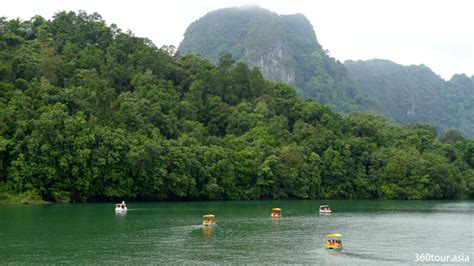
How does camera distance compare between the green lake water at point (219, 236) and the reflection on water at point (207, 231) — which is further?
the reflection on water at point (207, 231)

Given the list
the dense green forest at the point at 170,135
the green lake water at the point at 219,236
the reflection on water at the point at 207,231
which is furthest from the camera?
the dense green forest at the point at 170,135

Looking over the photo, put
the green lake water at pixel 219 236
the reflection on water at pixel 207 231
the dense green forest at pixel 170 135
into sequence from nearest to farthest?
the green lake water at pixel 219 236 < the reflection on water at pixel 207 231 < the dense green forest at pixel 170 135

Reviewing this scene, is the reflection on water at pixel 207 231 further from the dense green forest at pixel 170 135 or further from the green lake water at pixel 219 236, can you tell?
the dense green forest at pixel 170 135

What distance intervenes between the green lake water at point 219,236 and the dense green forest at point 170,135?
391 inches

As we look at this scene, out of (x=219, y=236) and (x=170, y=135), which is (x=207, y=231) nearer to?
(x=219, y=236)

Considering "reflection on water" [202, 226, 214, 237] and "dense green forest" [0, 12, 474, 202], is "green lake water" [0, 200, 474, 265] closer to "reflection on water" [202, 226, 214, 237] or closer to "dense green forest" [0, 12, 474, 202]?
"reflection on water" [202, 226, 214, 237]

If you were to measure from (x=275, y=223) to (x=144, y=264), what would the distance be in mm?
27301

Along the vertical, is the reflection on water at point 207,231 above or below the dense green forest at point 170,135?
below

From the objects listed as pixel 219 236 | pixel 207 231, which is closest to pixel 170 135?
pixel 207 231

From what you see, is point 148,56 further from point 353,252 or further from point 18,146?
point 353,252

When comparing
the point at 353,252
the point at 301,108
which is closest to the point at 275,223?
the point at 353,252

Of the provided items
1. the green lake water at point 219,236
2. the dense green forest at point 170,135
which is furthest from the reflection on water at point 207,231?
the dense green forest at point 170,135

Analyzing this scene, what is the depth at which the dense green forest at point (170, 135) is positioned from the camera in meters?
84.2

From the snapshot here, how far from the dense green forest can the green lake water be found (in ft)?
32.6
